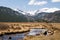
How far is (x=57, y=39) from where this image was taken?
4016 centimetres

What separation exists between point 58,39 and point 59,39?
0.28m

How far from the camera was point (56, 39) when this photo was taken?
39.9 m

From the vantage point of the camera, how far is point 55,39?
1574 inches

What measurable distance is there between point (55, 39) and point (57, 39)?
479 mm

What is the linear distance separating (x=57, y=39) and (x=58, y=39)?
517 millimetres

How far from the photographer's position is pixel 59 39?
4038 centimetres

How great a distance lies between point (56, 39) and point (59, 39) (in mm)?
816

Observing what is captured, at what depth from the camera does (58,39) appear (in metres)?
40.6

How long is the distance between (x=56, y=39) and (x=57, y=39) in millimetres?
324
